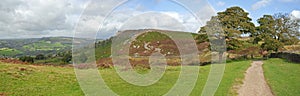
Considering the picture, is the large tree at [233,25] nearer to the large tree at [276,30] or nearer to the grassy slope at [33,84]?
the large tree at [276,30]

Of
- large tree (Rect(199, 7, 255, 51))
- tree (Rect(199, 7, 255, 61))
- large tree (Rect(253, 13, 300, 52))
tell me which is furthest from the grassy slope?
large tree (Rect(253, 13, 300, 52))

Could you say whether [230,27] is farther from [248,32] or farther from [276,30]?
[276,30]

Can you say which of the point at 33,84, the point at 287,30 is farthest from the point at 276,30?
the point at 33,84

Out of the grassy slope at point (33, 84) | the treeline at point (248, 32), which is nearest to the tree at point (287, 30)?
the treeline at point (248, 32)

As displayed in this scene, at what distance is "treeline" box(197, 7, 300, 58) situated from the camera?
2498 inches

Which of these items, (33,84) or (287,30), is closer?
(33,84)

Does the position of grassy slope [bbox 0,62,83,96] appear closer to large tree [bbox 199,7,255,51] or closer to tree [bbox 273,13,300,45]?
large tree [bbox 199,7,255,51]

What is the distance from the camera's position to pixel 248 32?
69.8 m

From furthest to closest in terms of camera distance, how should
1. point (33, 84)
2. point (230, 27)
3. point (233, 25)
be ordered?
1. point (233, 25)
2. point (230, 27)
3. point (33, 84)

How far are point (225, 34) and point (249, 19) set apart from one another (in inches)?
437

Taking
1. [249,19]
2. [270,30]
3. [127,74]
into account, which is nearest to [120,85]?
[127,74]

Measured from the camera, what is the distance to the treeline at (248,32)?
63438 millimetres

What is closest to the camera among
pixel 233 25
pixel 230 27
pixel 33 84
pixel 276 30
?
pixel 33 84

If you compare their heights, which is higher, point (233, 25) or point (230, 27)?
point (233, 25)
